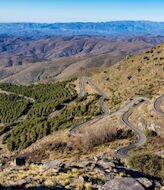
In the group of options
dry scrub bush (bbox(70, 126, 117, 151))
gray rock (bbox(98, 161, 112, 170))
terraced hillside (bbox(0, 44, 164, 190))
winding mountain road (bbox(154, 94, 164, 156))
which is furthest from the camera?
winding mountain road (bbox(154, 94, 164, 156))

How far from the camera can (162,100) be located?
11256 centimetres

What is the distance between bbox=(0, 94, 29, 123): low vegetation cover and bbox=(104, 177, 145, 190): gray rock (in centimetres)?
12897

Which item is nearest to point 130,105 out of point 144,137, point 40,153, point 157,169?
point 144,137

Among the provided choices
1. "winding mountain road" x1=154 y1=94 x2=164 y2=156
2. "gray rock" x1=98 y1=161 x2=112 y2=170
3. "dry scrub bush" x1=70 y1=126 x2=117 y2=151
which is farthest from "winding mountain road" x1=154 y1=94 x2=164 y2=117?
"gray rock" x1=98 y1=161 x2=112 y2=170

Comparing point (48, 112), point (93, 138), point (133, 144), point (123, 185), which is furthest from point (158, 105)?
point (123, 185)

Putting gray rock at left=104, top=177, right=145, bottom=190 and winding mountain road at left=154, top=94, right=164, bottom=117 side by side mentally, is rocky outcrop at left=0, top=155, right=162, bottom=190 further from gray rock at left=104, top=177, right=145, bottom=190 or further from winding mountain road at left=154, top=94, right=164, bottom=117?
winding mountain road at left=154, top=94, right=164, bottom=117

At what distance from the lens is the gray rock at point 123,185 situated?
28438mm

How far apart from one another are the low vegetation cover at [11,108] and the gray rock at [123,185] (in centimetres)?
12897

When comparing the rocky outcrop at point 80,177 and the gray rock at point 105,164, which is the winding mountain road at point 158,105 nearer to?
the gray rock at point 105,164

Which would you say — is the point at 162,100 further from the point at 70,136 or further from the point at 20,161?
the point at 20,161

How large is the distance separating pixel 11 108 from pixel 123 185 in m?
144

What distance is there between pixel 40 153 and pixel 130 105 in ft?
135

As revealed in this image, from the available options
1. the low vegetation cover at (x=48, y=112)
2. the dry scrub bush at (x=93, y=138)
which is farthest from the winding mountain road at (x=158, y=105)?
the low vegetation cover at (x=48, y=112)

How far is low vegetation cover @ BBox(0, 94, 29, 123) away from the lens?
160000 mm
